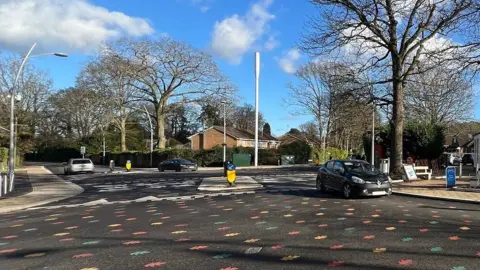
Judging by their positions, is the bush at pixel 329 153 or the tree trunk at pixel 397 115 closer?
the tree trunk at pixel 397 115

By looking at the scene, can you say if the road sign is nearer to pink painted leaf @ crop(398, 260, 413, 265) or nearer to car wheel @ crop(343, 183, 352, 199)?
car wheel @ crop(343, 183, 352, 199)

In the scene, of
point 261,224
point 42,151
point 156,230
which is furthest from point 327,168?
point 42,151

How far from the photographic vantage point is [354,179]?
15.6 meters

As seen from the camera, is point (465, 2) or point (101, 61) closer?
point (465, 2)

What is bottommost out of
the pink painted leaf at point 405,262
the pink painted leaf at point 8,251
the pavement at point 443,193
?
the pink painted leaf at point 8,251

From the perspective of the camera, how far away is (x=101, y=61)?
53031 millimetres

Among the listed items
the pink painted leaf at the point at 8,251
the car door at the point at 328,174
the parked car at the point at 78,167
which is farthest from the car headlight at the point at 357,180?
the parked car at the point at 78,167

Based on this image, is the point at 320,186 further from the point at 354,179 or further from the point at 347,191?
the point at 354,179

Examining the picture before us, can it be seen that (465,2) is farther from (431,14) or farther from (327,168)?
(327,168)

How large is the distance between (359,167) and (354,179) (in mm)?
1468

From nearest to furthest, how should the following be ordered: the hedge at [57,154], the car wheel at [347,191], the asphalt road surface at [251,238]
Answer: the asphalt road surface at [251,238], the car wheel at [347,191], the hedge at [57,154]

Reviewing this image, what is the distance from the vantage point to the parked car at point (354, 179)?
1540 cm

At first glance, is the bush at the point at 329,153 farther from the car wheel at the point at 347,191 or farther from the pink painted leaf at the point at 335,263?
the pink painted leaf at the point at 335,263

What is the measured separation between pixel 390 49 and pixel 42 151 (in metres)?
84.0
